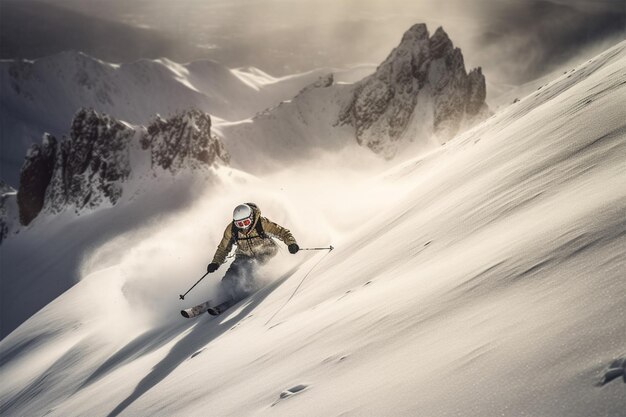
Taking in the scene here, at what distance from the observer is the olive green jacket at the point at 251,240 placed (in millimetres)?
10703

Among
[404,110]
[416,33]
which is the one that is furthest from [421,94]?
[416,33]

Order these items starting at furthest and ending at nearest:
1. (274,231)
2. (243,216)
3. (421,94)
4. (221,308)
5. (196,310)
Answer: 1. (421,94)
2. (274,231)
3. (243,216)
4. (196,310)
5. (221,308)

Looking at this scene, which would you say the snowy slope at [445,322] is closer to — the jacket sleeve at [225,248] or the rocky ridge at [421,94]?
the jacket sleeve at [225,248]

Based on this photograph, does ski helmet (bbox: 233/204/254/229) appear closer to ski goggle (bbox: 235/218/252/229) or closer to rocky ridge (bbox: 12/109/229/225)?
ski goggle (bbox: 235/218/252/229)

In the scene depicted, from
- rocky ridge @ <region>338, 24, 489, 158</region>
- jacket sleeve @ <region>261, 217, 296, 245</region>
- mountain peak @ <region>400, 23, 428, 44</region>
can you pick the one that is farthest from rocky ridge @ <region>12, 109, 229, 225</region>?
mountain peak @ <region>400, 23, 428, 44</region>

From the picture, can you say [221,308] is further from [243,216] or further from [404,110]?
[404,110]

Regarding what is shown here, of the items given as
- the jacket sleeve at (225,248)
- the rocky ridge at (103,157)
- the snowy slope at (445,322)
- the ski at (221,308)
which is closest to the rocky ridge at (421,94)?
the rocky ridge at (103,157)

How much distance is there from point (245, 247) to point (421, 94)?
154 m

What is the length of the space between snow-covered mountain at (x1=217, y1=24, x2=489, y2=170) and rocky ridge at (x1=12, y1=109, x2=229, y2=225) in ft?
188

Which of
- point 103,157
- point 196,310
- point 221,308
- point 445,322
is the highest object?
point 103,157

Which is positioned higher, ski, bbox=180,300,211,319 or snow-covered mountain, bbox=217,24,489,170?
snow-covered mountain, bbox=217,24,489,170

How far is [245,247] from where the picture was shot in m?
10.8

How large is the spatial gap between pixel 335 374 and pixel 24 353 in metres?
15.5

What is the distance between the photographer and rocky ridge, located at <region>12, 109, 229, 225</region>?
80.9m
